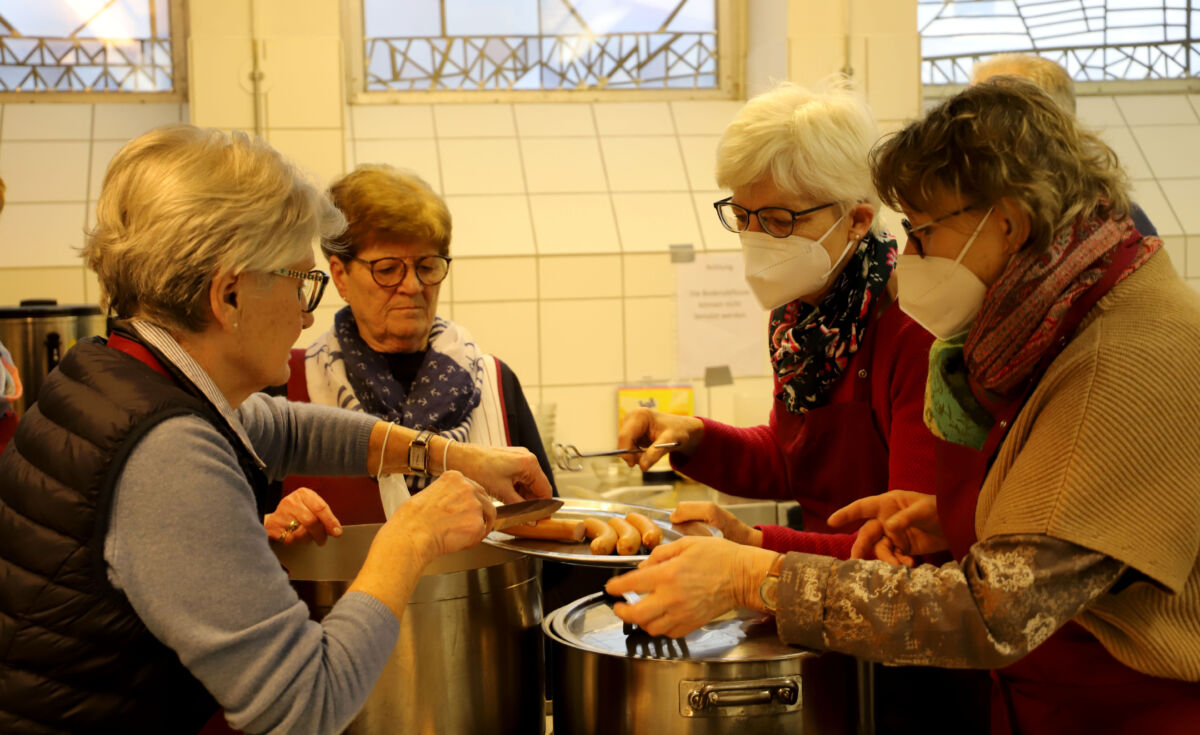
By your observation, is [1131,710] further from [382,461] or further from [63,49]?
[63,49]

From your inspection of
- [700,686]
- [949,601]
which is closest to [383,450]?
[700,686]

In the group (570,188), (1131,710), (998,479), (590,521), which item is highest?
(570,188)

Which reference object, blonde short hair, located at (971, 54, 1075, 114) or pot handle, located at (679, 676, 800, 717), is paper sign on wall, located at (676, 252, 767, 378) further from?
pot handle, located at (679, 676, 800, 717)

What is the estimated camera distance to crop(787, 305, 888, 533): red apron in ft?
6.66

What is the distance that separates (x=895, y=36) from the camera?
4.20 meters

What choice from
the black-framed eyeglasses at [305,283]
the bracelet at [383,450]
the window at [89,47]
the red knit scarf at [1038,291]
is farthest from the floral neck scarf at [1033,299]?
the window at [89,47]

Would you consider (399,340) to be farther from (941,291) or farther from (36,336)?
(36,336)

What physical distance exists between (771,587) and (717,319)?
2.86 meters

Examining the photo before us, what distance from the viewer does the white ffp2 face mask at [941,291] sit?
148 centimetres

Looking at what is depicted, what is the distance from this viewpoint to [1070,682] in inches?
56.5

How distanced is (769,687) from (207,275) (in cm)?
89

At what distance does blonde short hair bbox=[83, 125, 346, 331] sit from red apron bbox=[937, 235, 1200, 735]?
1024 millimetres

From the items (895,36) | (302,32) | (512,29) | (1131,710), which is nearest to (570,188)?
(512,29)

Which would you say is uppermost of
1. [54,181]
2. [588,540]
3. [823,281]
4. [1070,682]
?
[54,181]
